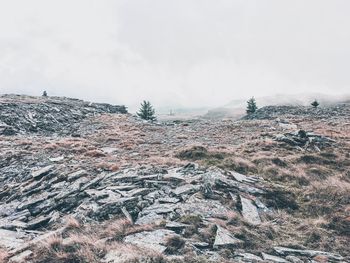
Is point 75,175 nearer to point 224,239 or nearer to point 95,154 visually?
point 95,154

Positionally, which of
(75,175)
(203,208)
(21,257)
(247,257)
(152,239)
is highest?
(75,175)

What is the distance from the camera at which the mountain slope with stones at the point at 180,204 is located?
9.45 m

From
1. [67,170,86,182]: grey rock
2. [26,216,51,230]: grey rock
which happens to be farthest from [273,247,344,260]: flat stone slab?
[67,170,86,182]: grey rock

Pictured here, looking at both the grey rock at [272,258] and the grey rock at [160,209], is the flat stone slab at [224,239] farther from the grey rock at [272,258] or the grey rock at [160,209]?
the grey rock at [160,209]

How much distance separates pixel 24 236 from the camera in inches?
441

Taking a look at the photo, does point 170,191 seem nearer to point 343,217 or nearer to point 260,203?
point 260,203

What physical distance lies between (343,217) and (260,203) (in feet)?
9.93

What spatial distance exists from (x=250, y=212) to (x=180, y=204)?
2.67m

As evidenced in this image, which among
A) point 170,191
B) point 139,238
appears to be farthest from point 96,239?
point 170,191

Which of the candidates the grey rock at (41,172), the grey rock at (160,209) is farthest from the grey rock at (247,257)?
the grey rock at (41,172)

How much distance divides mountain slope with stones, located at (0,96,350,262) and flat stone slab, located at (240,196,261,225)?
4 cm

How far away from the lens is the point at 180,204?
40.4 feet

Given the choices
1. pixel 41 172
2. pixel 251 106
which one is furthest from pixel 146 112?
pixel 41 172

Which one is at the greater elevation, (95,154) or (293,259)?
(95,154)
